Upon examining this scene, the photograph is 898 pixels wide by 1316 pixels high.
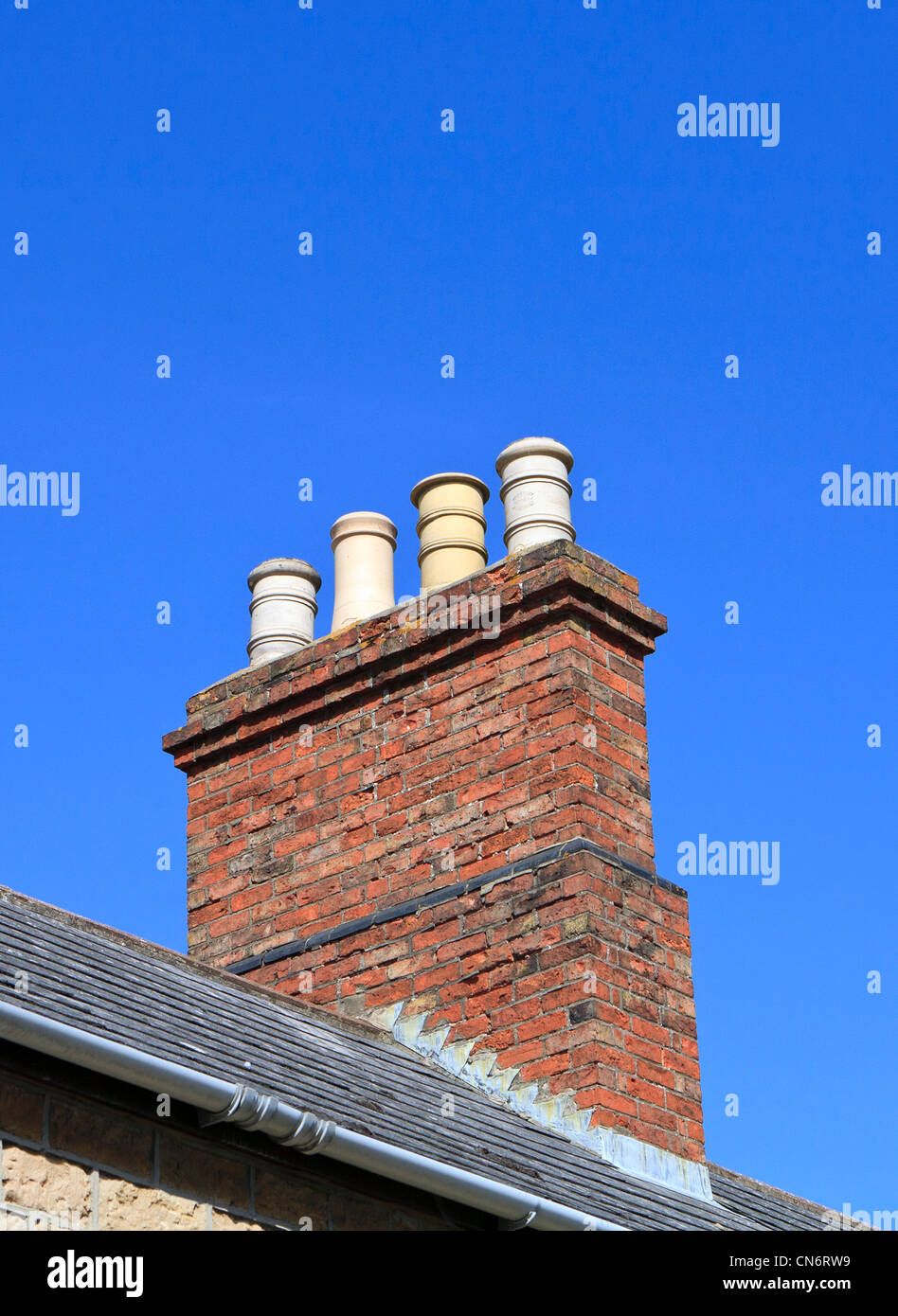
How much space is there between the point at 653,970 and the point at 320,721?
7.21 feet

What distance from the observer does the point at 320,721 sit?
31.0 ft

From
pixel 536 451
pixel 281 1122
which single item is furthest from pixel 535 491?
pixel 281 1122

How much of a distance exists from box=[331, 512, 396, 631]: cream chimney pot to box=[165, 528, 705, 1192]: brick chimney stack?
370 mm

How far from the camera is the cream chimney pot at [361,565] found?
32.3 feet

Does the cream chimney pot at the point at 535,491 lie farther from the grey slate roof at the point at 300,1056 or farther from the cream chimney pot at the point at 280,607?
the grey slate roof at the point at 300,1056

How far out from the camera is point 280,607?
10.2m

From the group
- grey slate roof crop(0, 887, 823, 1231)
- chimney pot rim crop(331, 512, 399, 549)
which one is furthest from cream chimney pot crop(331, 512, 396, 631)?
grey slate roof crop(0, 887, 823, 1231)

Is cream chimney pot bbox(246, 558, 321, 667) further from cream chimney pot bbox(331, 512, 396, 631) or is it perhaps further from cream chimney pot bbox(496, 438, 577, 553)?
cream chimney pot bbox(496, 438, 577, 553)

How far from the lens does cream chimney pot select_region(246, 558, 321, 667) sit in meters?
10.1

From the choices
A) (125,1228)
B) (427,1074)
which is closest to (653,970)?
(427,1074)

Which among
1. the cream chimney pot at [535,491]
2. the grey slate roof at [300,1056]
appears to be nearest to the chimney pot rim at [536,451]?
the cream chimney pot at [535,491]

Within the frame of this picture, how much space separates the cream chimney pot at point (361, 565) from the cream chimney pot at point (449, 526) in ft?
0.82
